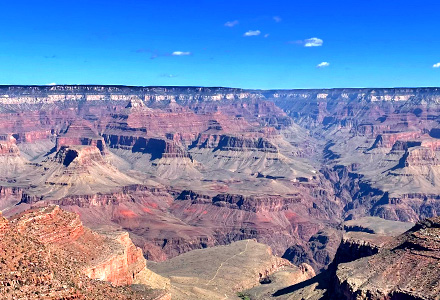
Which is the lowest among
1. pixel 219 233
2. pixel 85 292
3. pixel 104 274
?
pixel 219 233

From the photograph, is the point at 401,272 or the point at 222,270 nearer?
the point at 401,272

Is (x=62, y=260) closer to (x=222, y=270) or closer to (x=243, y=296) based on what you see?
(x=243, y=296)

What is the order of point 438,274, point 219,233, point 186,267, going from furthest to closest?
point 219,233 < point 186,267 < point 438,274

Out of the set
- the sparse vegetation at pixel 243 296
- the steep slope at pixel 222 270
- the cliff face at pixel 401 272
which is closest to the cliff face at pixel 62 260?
the steep slope at pixel 222 270

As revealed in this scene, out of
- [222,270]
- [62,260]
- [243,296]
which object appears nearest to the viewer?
[62,260]

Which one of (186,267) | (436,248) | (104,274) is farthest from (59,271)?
(186,267)

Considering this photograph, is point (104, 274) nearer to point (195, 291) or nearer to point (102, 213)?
point (195, 291)

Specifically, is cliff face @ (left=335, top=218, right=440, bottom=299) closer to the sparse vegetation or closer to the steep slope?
the sparse vegetation

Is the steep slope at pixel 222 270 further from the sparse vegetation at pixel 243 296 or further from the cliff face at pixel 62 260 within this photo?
the cliff face at pixel 62 260

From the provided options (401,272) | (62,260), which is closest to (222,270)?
(401,272)
